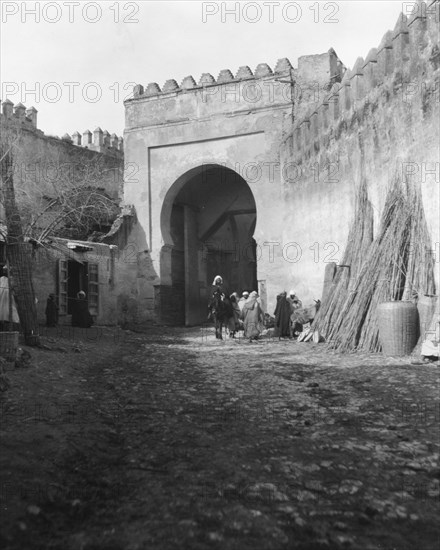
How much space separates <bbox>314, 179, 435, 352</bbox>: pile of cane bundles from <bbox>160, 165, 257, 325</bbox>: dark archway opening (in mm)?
9441

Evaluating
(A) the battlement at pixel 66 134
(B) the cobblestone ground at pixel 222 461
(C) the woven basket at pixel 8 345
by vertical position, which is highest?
(A) the battlement at pixel 66 134

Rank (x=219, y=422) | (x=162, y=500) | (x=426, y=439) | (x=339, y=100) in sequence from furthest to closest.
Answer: (x=339, y=100)
(x=219, y=422)
(x=426, y=439)
(x=162, y=500)

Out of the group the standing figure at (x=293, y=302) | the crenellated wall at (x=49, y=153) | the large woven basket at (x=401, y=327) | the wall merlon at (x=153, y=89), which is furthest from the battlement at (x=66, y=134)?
the large woven basket at (x=401, y=327)

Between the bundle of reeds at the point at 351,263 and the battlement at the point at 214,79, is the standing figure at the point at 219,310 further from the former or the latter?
the battlement at the point at 214,79

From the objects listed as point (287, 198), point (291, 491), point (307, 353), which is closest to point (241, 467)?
point (291, 491)

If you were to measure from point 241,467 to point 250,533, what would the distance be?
35.2 inches

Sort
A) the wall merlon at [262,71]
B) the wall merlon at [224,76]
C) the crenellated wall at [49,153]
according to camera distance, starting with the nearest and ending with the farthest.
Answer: the wall merlon at [262,71], the wall merlon at [224,76], the crenellated wall at [49,153]

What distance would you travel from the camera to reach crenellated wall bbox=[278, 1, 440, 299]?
8859 mm

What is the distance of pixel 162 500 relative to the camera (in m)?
2.96

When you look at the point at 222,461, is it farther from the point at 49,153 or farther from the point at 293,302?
the point at 49,153

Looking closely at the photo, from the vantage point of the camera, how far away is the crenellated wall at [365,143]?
29.1 feet

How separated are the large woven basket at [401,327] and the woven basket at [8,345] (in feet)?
17.0

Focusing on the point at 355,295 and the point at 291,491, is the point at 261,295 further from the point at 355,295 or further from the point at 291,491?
the point at 291,491

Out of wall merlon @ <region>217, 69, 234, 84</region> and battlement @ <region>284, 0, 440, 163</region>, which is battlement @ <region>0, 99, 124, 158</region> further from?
battlement @ <region>284, 0, 440, 163</region>
